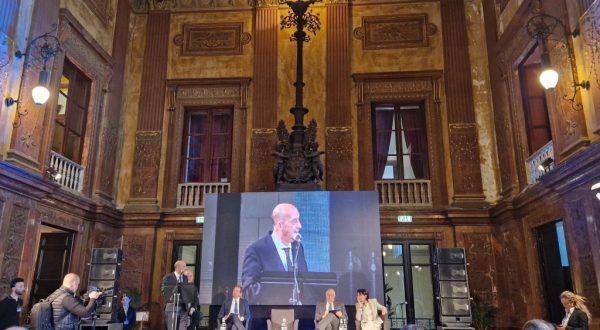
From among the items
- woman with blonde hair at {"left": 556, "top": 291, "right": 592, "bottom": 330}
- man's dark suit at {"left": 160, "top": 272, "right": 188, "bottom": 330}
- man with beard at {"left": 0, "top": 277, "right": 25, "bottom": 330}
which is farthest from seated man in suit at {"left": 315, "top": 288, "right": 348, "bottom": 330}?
man with beard at {"left": 0, "top": 277, "right": 25, "bottom": 330}

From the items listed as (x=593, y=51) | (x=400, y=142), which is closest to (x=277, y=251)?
(x=400, y=142)

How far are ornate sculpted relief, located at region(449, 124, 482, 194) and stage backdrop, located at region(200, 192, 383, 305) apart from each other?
7.66 feet

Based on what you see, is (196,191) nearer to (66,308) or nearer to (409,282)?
(409,282)

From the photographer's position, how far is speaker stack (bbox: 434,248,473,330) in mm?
7293

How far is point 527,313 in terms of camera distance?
7875 millimetres

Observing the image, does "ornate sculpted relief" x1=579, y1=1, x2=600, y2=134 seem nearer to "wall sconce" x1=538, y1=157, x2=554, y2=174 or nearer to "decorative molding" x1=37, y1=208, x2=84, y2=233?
"wall sconce" x1=538, y1=157, x2=554, y2=174

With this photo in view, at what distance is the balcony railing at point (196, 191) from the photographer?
9.80 m

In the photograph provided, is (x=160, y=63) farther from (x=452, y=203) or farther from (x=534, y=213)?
(x=534, y=213)

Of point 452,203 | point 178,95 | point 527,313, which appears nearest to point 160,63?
point 178,95

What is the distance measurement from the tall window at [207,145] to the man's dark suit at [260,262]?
7.66ft

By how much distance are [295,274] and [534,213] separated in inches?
159

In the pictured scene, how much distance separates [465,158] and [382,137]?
174 cm

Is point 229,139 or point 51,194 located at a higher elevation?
point 229,139

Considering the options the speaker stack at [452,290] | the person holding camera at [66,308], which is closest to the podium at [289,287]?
the speaker stack at [452,290]
